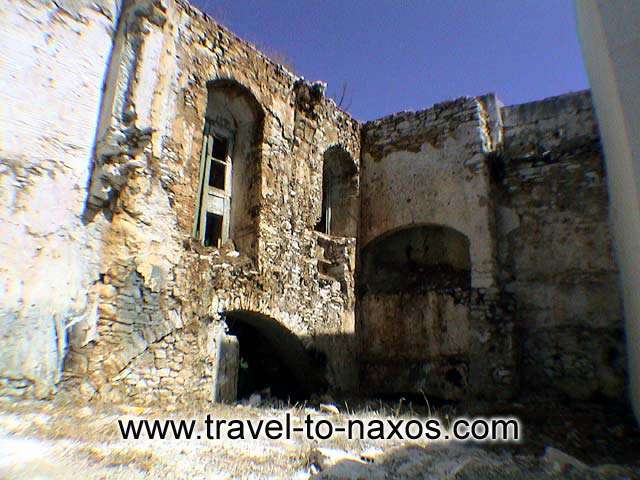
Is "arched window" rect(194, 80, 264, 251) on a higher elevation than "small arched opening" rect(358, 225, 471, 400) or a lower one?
higher

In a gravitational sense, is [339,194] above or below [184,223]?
above

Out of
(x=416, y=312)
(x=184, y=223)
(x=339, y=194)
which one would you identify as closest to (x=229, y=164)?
(x=184, y=223)

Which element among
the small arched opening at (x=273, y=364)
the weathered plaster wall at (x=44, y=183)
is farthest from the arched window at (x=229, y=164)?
the weathered plaster wall at (x=44, y=183)

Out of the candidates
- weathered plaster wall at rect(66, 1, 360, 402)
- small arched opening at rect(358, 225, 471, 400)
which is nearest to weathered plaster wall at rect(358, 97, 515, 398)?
small arched opening at rect(358, 225, 471, 400)

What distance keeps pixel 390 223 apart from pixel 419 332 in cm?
189

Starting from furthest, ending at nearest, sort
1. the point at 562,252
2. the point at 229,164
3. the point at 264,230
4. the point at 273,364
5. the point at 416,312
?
1. the point at 416,312
2. the point at 273,364
3. the point at 562,252
4. the point at 229,164
5. the point at 264,230

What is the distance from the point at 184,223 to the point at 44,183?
1562 millimetres

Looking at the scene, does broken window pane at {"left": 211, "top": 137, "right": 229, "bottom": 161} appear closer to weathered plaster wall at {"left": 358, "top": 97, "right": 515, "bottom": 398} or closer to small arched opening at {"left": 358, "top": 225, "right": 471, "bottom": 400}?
weathered plaster wall at {"left": 358, "top": 97, "right": 515, "bottom": 398}

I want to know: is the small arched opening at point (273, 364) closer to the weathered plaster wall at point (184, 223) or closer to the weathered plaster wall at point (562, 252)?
the weathered plaster wall at point (184, 223)

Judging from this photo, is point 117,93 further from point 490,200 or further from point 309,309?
point 490,200

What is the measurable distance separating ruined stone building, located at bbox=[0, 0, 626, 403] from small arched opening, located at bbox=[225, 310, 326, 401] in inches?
1.3

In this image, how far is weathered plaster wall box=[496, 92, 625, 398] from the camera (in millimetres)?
6781

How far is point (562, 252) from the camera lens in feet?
23.8

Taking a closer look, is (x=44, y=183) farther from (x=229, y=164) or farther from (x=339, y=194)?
(x=339, y=194)
